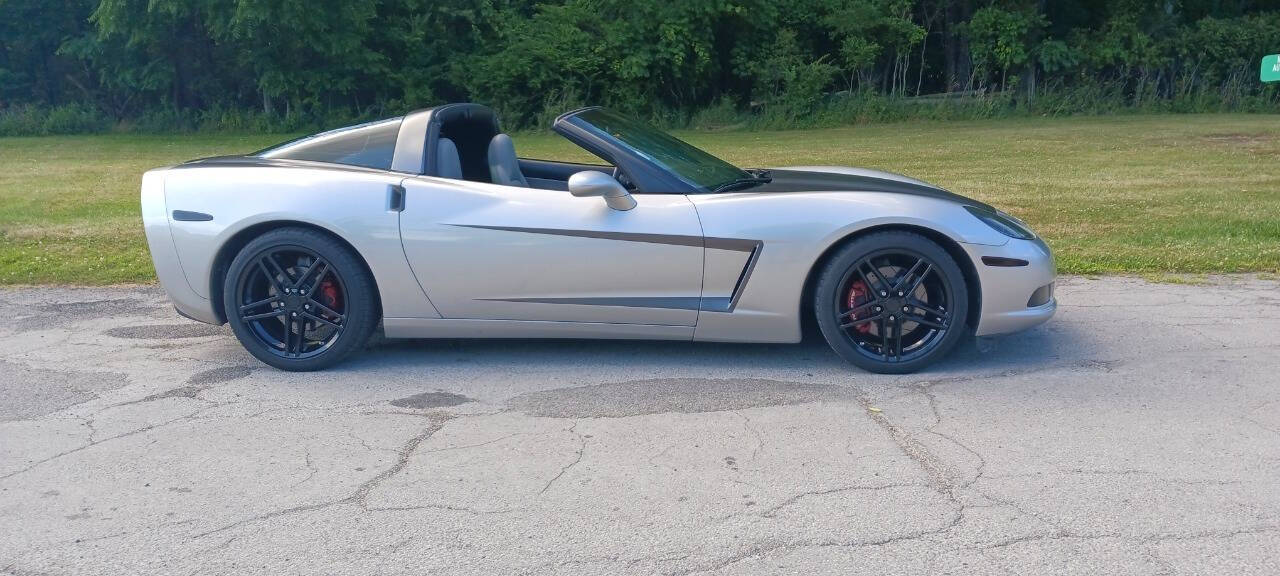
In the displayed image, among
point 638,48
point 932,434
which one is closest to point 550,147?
point 638,48

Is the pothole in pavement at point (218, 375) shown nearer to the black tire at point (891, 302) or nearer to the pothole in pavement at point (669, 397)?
the pothole in pavement at point (669, 397)

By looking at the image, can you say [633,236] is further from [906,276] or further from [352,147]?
[352,147]

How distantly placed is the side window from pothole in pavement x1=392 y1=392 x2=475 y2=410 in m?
1.17

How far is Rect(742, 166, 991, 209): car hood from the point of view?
523cm

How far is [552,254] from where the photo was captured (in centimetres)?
500

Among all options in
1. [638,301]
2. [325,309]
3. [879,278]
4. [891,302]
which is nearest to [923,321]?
[891,302]

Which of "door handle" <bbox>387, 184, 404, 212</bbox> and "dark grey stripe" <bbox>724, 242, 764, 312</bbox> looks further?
"door handle" <bbox>387, 184, 404, 212</bbox>

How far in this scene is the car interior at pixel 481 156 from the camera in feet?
18.0

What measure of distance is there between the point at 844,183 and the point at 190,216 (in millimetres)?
3098

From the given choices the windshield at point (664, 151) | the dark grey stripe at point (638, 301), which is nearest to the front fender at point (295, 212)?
the dark grey stripe at point (638, 301)

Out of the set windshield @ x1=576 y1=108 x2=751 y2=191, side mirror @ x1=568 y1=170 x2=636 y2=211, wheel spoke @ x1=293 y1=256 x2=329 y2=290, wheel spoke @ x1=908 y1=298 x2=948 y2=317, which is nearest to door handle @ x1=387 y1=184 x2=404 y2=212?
wheel spoke @ x1=293 y1=256 x2=329 y2=290

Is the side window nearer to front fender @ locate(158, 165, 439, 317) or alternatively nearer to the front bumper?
front fender @ locate(158, 165, 439, 317)

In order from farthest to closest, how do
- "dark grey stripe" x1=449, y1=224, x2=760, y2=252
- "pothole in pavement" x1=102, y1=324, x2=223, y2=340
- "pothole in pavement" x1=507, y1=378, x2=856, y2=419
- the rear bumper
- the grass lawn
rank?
the grass lawn < "pothole in pavement" x1=102, y1=324, x2=223, y2=340 < the rear bumper < "dark grey stripe" x1=449, y1=224, x2=760, y2=252 < "pothole in pavement" x1=507, y1=378, x2=856, y2=419

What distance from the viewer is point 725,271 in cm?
496
